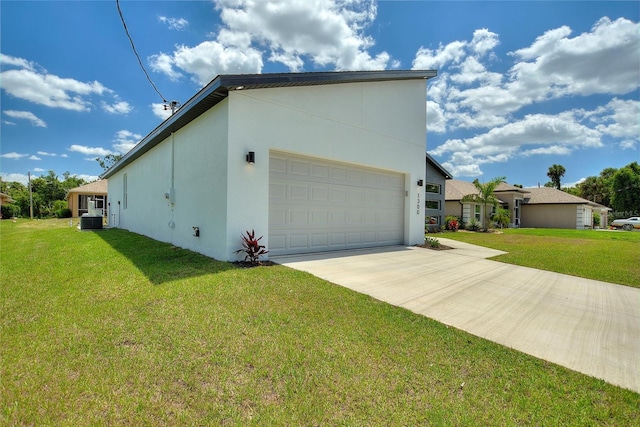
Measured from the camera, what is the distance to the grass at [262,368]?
1744 mm

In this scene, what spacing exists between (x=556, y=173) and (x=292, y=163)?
58.7m

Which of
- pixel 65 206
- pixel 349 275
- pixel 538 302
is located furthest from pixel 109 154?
pixel 538 302

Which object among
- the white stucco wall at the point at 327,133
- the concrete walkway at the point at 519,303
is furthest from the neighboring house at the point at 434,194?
the concrete walkway at the point at 519,303

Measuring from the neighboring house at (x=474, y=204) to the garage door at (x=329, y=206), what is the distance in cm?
1332

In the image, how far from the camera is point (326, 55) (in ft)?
32.4

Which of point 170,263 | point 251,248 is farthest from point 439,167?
point 170,263

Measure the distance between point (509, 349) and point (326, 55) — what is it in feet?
33.8

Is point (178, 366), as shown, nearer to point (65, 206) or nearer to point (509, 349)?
point (509, 349)

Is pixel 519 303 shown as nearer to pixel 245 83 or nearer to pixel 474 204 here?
pixel 245 83

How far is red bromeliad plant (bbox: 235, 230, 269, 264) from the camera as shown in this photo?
19.1ft

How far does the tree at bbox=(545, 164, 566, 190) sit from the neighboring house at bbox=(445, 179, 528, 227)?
27956 mm

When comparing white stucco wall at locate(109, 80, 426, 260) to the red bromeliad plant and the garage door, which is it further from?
the garage door

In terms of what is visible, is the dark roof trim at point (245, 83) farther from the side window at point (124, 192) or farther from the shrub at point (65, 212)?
the shrub at point (65, 212)

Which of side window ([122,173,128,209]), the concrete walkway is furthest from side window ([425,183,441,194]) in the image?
side window ([122,173,128,209])
